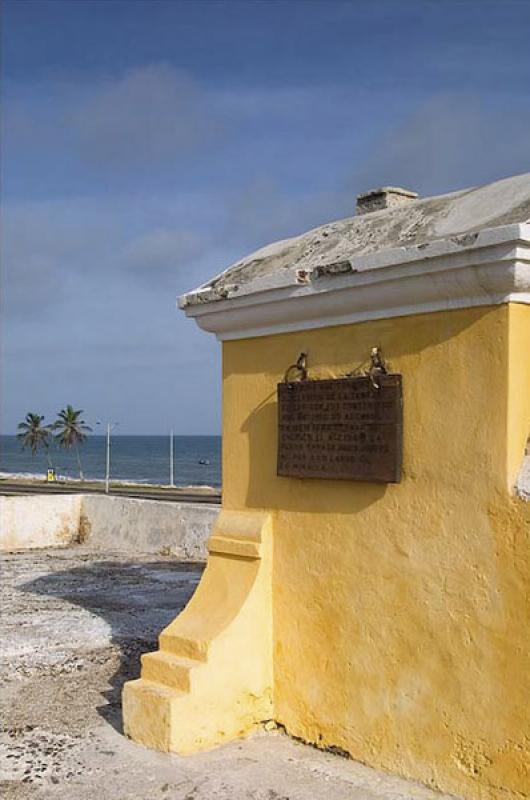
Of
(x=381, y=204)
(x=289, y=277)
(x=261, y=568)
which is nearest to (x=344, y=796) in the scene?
(x=261, y=568)

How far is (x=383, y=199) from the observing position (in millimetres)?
6270

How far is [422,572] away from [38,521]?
41.4 feet

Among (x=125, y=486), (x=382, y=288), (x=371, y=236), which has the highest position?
(x=371, y=236)

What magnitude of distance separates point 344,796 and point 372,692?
0.58 meters

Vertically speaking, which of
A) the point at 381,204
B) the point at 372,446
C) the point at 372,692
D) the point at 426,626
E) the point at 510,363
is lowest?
the point at 372,692

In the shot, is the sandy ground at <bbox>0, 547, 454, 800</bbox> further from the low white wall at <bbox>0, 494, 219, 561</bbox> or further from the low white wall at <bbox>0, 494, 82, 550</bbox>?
the low white wall at <bbox>0, 494, 82, 550</bbox>

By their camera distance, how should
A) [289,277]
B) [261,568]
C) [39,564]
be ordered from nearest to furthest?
[289,277]
[261,568]
[39,564]

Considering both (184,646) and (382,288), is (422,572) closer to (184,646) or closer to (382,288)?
(382,288)

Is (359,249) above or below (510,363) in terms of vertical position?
above

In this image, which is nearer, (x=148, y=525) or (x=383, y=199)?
(x=383, y=199)

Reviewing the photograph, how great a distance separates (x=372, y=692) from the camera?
4969 millimetres

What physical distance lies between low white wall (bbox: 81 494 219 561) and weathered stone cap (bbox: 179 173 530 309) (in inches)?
318

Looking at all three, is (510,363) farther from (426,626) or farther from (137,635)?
(137,635)

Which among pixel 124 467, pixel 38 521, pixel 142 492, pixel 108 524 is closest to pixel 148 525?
pixel 108 524
